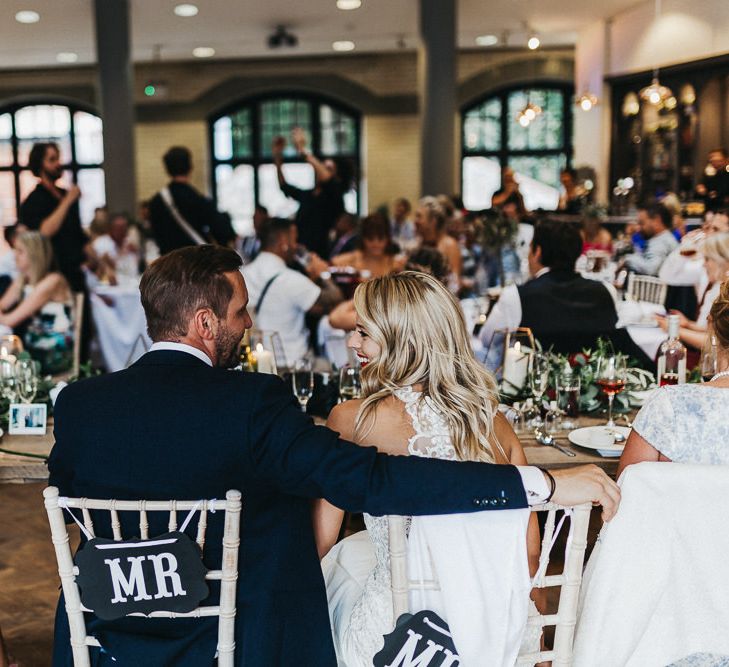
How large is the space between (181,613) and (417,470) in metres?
0.50

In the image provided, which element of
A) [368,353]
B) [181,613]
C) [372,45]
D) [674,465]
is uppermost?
[372,45]

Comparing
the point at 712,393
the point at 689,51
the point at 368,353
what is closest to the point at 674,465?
the point at 712,393

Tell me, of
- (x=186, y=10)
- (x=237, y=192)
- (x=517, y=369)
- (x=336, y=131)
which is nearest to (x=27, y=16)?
(x=186, y=10)

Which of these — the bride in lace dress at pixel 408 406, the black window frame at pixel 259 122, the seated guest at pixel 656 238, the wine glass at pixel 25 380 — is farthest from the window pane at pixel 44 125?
the bride in lace dress at pixel 408 406

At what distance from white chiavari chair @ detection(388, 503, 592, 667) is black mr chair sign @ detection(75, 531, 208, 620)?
0.34 metres

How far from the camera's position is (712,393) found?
1928 mm

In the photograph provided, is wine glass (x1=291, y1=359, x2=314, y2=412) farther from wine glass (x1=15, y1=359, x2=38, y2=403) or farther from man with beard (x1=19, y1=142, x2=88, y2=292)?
man with beard (x1=19, y1=142, x2=88, y2=292)

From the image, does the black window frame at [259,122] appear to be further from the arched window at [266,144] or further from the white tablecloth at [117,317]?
the white tablecloth at [117,317]

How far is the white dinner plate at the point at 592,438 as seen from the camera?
97.3 inches

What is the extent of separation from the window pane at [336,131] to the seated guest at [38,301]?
1082 centimetres

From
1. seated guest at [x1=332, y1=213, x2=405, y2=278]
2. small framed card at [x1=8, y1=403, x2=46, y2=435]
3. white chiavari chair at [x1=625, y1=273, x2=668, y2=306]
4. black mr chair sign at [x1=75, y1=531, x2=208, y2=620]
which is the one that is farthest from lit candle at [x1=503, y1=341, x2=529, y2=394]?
white chiavari chair at [x1=625, y1=273, x2=668, y2=306]

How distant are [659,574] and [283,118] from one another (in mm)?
14623

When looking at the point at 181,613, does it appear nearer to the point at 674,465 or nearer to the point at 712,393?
the point at 674,465

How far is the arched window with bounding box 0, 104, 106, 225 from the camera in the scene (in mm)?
16000
